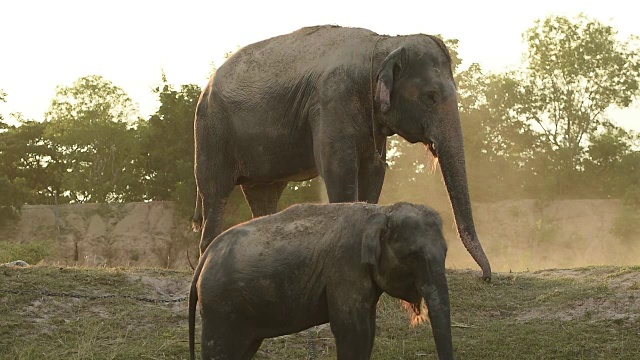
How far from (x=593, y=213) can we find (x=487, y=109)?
240 inches

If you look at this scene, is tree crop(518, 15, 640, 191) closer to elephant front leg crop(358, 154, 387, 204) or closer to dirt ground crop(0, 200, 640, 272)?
dirt ground crop(0, 200, 640, 272)

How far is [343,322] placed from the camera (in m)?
6.36

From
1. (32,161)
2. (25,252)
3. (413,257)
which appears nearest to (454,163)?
(413,257)

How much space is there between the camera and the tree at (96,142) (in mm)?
34125

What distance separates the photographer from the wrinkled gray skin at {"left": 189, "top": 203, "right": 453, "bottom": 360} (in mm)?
6344

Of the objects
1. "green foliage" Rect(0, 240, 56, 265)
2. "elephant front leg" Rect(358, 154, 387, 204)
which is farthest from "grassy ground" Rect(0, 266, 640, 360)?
"green foliage" Rect(0, 240, 56, 265)

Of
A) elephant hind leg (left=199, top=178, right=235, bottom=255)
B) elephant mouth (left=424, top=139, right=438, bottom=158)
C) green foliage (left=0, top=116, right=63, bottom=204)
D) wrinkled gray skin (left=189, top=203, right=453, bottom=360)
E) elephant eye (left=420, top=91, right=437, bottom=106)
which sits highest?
green foliage (left=0, top=116, right=63, bottom=204)

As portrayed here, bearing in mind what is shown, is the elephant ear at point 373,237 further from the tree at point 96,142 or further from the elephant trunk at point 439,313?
the tree at point 96,142

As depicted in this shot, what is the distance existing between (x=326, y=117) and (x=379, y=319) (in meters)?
2.37

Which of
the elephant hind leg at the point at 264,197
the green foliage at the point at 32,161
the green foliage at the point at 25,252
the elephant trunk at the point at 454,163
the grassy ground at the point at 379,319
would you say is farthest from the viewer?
the green foliage at the point at 32,161

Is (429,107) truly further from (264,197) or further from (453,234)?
(453,234)

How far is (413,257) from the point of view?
636 cm

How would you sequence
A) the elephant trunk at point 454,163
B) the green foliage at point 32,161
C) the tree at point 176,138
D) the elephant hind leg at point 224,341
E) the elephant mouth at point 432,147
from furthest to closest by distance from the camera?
1. the green foliage at point 32,161
2. the tree at point 176,138
3. the elephant mouth at point 432,147
4. the elephant trunk at point 454,163
5. the elephant hind leg at point 224,341

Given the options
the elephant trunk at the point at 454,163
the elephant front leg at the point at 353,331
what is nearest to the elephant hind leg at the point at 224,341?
the elephant front leg at the point at 353,331
